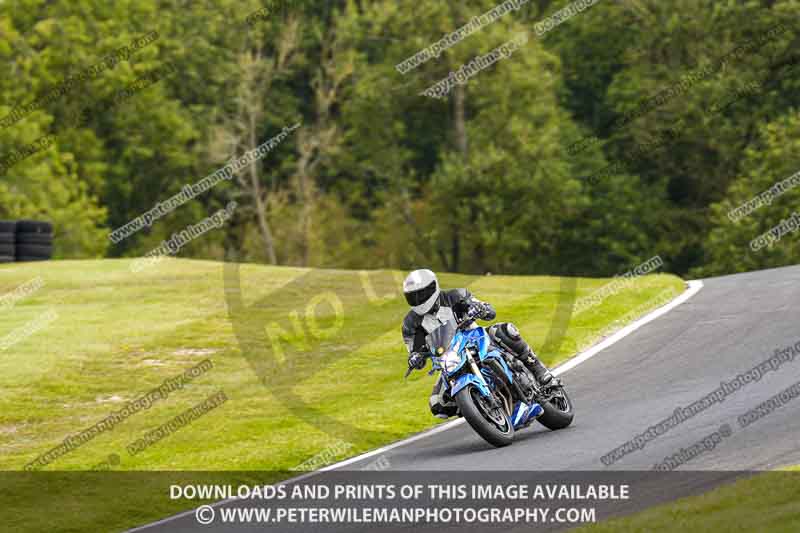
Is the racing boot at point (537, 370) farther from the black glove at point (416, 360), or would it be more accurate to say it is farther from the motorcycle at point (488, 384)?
the black glove at point (416, 360)

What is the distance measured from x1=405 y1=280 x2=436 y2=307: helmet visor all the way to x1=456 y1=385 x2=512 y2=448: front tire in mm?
995

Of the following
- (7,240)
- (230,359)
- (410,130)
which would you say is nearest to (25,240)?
(7,240)

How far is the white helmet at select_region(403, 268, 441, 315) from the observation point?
1342 cm

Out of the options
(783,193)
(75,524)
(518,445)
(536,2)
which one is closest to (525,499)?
(518,445)

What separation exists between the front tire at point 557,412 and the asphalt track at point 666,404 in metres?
0.11

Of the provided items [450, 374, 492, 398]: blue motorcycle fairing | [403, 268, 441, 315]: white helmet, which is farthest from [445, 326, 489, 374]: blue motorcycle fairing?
[403, 268, 441, 315]: white helmet

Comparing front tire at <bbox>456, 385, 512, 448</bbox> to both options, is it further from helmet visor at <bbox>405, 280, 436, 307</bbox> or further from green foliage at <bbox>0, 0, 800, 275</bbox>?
green foliage at <bbox>0, 0, 800, 275</bbox>

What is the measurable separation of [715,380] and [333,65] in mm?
49959

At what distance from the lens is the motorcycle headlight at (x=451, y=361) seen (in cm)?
1331

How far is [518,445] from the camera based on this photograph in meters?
14.0

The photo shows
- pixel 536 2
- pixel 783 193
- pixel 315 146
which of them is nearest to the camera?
pixel 783 193

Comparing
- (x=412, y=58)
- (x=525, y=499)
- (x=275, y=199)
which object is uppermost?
(x=412, y=58)

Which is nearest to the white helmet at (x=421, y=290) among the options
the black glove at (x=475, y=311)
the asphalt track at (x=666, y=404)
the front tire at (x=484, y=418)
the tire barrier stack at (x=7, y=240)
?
the black glove at (x=475, y=311)

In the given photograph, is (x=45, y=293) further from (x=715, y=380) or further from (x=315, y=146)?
(x=315, y=146)
